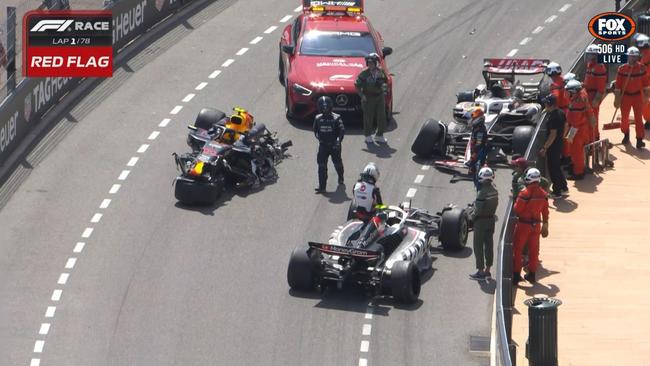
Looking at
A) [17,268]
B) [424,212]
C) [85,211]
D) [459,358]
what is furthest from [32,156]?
[459,358]

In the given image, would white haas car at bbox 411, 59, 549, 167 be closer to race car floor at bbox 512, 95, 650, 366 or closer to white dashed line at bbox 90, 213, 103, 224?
race car floor at bbox 512, 95, 650, 366

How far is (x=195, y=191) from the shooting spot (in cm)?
3148

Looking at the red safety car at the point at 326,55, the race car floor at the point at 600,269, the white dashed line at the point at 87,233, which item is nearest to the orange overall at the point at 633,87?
the race car floor at the point at 600,269

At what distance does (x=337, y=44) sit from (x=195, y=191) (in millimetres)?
6684

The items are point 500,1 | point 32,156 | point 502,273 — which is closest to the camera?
point 502,273

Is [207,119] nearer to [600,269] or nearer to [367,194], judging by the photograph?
[367,194]

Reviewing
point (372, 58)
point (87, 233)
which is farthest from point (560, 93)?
point (87, 233)

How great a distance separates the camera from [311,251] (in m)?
27.8

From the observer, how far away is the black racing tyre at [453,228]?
29344 mm

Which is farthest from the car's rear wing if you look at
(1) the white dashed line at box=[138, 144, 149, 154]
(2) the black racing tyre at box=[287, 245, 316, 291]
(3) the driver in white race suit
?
(1) the white dashed line at box=[138, 144, 149, 154]

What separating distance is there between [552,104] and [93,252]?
875 centimetres

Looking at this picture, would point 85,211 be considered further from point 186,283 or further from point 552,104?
point 552,104

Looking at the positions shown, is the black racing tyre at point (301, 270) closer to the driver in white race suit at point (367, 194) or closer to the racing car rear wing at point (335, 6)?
the driver in white race suit at point (367, 194)

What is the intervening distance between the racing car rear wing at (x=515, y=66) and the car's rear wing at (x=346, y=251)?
31.3 feet
